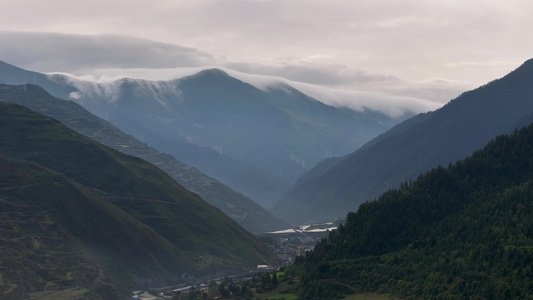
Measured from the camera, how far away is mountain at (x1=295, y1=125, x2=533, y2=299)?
152000 mm

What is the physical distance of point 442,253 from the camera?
173250 mm

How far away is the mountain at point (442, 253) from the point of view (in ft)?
499

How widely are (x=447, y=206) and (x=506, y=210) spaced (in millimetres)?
19709

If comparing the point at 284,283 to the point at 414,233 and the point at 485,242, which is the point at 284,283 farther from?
the point at 485,242

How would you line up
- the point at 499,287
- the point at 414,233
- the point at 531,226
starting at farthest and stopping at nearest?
the point at 414,233 < the point at 531,226 < the point at 499,287

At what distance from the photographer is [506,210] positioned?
587 ft

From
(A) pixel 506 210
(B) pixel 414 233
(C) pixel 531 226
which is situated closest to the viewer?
(C) pixel 531 226

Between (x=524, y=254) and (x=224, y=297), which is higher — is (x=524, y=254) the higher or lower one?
the higher one

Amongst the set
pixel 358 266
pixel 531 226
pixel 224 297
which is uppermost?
pixel 531 226

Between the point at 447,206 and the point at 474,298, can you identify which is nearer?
the point at 474,298

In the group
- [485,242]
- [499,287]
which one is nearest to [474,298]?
[499,287]

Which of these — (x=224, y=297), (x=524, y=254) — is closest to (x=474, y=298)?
(x=524, y=254)

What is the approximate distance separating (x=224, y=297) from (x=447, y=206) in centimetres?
6282

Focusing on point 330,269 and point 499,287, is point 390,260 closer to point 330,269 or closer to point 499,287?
point 330,269
